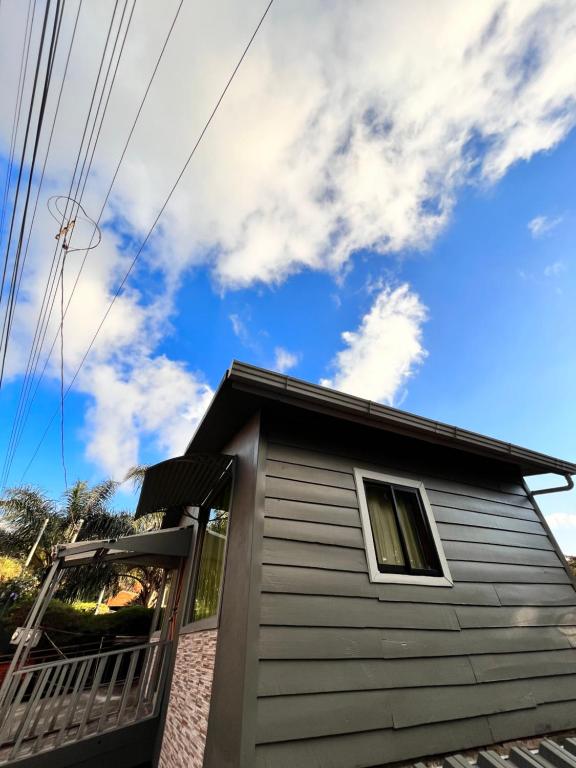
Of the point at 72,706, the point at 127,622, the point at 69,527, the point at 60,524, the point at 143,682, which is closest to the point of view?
the point at 72,706

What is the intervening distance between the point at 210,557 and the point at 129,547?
1.27 meters

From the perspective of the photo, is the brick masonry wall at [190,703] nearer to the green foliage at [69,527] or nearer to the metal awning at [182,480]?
the metal awning at [182,480]

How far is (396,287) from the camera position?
8211 mm

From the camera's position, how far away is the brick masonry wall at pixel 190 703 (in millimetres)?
2701

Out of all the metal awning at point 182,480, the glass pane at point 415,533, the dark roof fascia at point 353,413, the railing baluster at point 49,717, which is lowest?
the railing baluster at point 49,717

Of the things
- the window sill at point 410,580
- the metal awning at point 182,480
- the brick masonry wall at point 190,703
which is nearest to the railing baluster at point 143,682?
the brick masonry wall at point 190,703

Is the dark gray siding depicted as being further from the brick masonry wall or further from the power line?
the power line

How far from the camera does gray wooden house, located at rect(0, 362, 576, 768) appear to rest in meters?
2.27

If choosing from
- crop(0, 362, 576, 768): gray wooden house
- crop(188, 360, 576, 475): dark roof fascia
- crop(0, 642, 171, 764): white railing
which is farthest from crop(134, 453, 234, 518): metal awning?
crop(0, 642, 171, 764): white railing

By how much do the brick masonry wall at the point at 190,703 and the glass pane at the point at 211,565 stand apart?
25 cm

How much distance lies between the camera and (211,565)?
3898mm

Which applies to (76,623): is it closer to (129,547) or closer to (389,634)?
(129,547)

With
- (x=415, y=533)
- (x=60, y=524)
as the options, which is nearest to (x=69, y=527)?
(x=60, y=524)

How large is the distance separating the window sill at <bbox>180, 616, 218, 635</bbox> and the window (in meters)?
0.06
